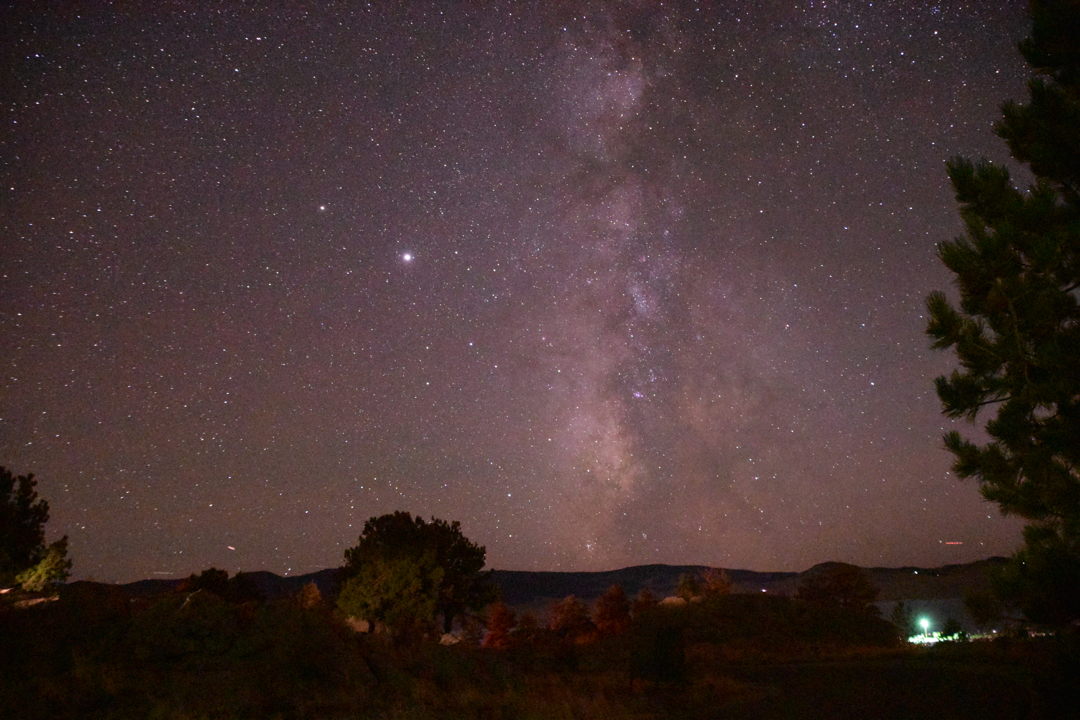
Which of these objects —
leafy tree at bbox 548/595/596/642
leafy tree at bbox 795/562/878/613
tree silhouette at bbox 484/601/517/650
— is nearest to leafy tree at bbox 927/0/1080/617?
leafy tree at bbox 548/595/596/642

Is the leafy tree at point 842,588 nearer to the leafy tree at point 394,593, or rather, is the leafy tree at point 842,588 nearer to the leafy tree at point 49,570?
the leafy tree at point 394,593

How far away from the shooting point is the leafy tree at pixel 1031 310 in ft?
23.3

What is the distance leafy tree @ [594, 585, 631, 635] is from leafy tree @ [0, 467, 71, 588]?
119ft

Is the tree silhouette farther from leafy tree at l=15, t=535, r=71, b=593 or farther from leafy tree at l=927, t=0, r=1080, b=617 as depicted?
leafy tree at l=927, t=0, r=1080, b=617

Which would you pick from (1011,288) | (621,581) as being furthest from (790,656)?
(621,581)

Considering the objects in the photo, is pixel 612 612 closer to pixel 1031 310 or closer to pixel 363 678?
pixel 363 678

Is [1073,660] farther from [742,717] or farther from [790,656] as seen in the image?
[790,656]

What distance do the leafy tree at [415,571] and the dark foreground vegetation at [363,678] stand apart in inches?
419

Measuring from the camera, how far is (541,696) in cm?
1489

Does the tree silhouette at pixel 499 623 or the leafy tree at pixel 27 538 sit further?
the tree silhouette at pixel 499 623

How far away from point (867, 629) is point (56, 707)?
4182 centimetres

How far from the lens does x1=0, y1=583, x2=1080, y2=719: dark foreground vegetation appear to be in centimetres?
1043

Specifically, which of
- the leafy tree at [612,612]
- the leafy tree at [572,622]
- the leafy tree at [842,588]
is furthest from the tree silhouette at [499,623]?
the leafy tree at [842,588]

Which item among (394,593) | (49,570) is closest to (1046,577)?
(394,593)
